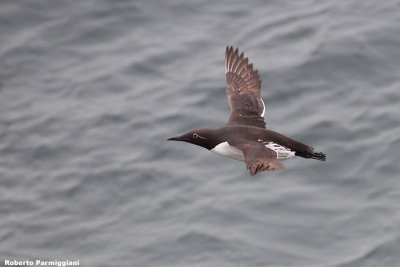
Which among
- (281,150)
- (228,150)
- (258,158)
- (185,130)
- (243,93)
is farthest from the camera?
(185,130)

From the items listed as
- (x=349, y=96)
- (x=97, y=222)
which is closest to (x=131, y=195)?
(x=97, y=222)

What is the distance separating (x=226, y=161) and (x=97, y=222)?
121 inches

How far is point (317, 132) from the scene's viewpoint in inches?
784

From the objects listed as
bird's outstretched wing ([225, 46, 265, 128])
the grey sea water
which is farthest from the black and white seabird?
the grey sea water

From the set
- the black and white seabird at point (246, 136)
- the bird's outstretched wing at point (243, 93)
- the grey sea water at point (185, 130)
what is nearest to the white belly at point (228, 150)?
the black and white seabird at point (246, 136)

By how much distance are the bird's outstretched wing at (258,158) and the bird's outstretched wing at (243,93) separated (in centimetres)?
171

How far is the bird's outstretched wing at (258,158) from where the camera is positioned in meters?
12.4

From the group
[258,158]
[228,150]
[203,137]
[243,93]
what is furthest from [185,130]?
[258,158]

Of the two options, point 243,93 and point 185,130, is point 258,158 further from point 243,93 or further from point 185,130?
point 185,130

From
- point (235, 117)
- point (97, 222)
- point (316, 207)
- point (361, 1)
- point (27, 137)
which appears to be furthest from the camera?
point (361, 1)

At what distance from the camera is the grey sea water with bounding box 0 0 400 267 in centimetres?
1884

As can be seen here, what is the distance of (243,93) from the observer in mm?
16328

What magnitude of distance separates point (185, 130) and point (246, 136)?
6590 millimetres

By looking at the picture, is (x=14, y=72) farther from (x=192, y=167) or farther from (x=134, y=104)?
(x=192, y=167)
